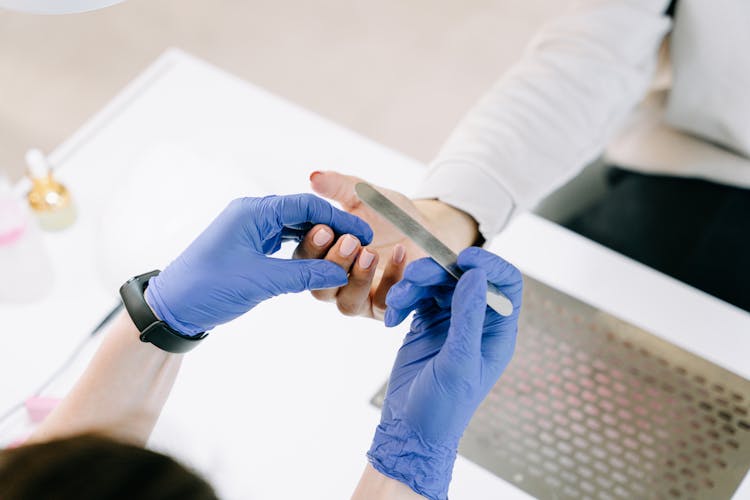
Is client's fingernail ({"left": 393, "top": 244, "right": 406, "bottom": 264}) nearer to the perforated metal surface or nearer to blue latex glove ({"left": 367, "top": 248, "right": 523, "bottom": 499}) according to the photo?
blue latex glove ({"left": 367, "top": 248, "right": 523, "bottom": 499})

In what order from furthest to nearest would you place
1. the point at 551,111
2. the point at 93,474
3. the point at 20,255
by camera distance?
the point at 551,111, the point at 20,255, the point at 93,474

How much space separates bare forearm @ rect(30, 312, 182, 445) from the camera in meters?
0.93

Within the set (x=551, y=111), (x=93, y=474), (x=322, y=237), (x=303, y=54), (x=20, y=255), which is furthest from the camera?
(x=303, y=54)

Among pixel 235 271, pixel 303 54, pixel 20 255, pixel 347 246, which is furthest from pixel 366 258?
pixel 303 54

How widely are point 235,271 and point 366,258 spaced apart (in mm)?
160

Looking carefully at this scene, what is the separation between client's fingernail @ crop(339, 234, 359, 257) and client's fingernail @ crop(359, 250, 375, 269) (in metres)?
0.02

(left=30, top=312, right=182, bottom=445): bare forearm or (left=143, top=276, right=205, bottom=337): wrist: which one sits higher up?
(left=143, top=276, right=205, bottom=337): wrist

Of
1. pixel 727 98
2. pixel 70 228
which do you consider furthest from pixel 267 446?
pixel 727 98

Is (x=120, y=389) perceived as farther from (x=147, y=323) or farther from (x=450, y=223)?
(x=450, y=223)

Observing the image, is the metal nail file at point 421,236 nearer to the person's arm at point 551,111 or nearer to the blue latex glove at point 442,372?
the blue latex glove at point 442,372

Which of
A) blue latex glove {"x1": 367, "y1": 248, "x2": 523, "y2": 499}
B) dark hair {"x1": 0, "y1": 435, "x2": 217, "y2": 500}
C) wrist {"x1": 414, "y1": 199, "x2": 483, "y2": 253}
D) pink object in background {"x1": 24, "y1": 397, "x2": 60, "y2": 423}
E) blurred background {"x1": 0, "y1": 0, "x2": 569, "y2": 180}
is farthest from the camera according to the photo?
blurred background {"x1": 0, "y1": 0, "x2": 569, "y2": 180}

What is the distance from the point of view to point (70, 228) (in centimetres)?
122

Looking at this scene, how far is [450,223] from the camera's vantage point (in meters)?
1.16

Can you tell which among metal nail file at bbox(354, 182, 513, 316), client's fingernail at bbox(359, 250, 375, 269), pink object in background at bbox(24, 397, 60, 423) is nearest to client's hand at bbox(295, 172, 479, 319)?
client's fingernail at bbox(359, 250, 375, 269)
